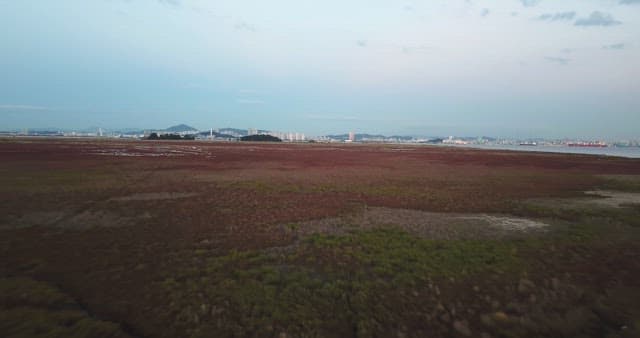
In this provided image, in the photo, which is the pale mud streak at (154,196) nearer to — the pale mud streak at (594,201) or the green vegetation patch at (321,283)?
the green vegetation patch at (321,283)

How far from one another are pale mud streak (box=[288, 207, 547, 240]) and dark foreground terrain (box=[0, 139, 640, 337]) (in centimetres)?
10

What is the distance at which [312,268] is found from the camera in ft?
24.7

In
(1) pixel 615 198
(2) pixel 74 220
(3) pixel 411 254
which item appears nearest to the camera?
(3) pixel 411 254

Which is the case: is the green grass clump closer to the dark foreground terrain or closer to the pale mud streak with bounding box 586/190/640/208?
the dark foreground terrain

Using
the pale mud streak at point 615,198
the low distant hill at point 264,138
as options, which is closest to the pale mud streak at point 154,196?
the pale mud streak at point 615,198

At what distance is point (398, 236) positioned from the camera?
1009 cm

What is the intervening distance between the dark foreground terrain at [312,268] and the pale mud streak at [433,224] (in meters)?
0.10

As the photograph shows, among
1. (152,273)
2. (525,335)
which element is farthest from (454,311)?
(152,273)

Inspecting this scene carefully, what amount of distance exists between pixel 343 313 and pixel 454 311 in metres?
2.01

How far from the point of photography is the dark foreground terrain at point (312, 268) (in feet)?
17.1

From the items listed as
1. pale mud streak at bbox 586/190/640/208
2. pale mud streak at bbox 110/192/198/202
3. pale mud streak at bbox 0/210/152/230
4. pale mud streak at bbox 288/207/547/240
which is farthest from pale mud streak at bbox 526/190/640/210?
pale mud streak at bbox 0/210/152/230

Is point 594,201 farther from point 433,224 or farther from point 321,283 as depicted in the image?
point 321,283

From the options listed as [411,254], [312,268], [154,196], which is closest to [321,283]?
[312,268]

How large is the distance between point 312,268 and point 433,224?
610 cm
